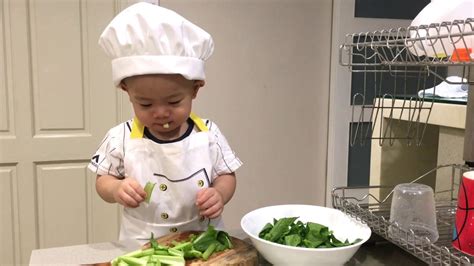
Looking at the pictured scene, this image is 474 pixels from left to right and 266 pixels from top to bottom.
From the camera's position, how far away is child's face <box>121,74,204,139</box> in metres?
0.79

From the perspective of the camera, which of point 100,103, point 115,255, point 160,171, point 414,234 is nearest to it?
point 414,234

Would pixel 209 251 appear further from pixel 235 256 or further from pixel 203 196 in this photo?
pixel 203 196

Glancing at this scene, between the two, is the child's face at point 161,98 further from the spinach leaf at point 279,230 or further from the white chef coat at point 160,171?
the spinach leaf at point 279,230

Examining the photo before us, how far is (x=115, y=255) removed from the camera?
0.77m

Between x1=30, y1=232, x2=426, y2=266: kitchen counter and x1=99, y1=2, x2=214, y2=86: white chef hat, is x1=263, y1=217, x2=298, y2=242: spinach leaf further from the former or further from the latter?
x1=99, y1=2, x2=214, y2=86: white chef hat

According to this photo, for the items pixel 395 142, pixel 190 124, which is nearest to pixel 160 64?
pixel 190 124

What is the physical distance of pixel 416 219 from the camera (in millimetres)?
737

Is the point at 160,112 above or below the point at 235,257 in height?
above

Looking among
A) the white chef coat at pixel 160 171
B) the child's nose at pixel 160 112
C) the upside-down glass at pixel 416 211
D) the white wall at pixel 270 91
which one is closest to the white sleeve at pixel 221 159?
the white chef coat at pixel 160 171

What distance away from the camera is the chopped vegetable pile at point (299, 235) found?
2.22 feet

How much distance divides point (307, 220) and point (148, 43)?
42 centimetres

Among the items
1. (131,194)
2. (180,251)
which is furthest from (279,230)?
(131,194)

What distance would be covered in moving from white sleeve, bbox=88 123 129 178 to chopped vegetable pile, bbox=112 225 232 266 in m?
0.25

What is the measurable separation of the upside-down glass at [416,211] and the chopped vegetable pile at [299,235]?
89 mm
